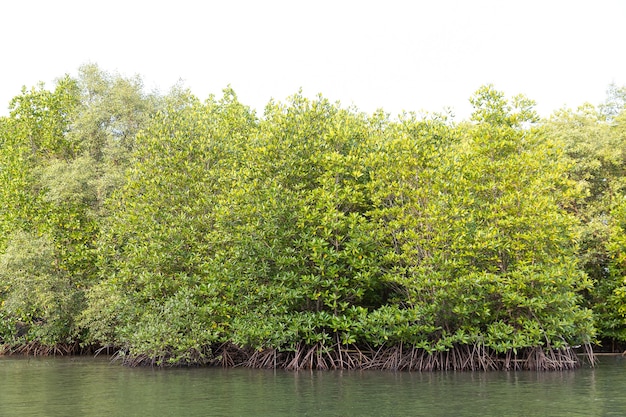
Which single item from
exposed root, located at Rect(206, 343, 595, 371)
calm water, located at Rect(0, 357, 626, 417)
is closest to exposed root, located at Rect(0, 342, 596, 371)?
exposed root, located at Rect(206, 343, 595, 371)

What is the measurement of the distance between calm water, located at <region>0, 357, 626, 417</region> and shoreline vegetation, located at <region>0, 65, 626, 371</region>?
1587mm

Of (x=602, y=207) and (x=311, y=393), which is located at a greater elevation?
(x=602, y=207)

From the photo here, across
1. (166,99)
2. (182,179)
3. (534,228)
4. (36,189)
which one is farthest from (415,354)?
(36,189)

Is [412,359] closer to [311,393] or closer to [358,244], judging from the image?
[358,244]

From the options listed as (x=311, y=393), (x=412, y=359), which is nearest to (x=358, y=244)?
(x=412, y=359)

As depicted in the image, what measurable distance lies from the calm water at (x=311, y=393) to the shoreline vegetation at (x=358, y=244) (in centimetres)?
159

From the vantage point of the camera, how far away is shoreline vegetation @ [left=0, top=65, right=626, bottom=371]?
23969mm

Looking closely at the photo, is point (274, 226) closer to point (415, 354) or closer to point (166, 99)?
point (415, 354)

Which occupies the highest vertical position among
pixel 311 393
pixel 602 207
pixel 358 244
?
pixel 602 207

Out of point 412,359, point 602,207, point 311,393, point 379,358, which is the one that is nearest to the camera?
point 311,393

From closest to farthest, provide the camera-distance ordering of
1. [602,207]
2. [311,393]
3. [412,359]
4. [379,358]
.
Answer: [311,393], [412,359], [379,358], [602,207]

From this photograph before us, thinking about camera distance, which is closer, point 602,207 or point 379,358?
point 379,358

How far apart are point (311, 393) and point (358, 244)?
24.6 ft

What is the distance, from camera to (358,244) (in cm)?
2491
